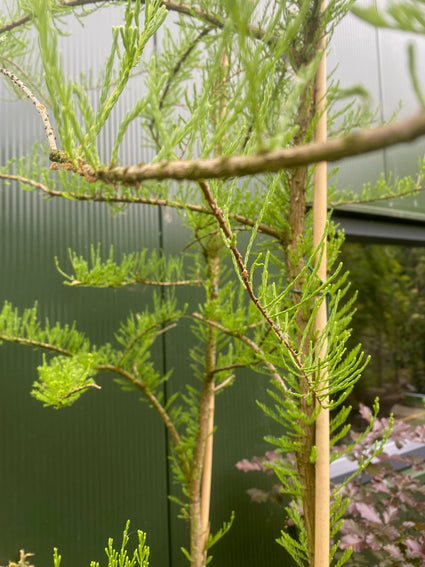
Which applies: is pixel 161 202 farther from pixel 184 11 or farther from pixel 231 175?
pixel 231 175

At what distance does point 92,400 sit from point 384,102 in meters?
1.33

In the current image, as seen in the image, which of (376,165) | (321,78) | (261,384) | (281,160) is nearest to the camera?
(281,160)

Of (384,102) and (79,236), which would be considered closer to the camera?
(79,236)

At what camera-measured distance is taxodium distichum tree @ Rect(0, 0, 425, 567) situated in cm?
17

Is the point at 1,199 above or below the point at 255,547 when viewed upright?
above

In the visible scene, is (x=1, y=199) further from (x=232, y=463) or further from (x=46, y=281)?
(x=232, y=463)

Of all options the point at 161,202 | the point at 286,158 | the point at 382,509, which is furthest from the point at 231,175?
the point at 382,509

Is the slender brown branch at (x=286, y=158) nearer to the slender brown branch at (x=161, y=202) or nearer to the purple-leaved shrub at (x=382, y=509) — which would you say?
the slender brown branch at (x=161, y=202)

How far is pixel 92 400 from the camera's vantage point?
104 cm

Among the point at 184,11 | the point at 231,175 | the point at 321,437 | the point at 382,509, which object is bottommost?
the point at 382,509

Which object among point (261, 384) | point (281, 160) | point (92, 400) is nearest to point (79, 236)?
point (92, 400)

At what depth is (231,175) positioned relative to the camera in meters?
0.14

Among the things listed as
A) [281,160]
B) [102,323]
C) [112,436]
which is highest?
[281,160]

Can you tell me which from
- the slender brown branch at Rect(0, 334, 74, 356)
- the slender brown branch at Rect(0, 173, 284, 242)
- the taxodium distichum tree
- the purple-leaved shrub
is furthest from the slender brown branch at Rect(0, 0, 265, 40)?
the purple-leaved shrub
